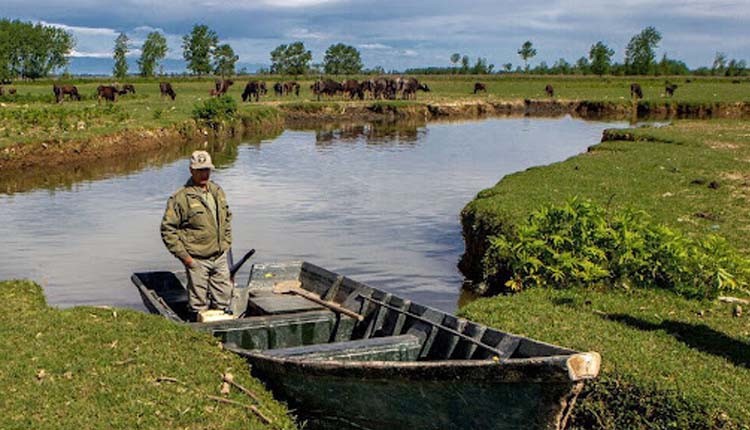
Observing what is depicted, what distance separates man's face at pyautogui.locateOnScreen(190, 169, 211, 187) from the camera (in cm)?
972

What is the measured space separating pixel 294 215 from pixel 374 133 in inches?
1083

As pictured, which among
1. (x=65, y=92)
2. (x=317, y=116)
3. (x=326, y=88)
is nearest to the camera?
(x=65, y=92)

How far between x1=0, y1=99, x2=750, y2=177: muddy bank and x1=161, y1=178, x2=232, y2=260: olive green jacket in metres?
21.4

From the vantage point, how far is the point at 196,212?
388 inches

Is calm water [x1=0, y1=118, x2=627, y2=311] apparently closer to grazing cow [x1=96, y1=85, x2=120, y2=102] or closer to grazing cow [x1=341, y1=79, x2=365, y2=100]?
grazing cow [x1=96, y1=85, x2=120, y2=102]

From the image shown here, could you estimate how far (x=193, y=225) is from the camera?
32.6ft

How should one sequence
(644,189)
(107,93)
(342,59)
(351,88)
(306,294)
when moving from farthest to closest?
(342,59) < (351,88) < (107,93) < (644,189) < (306,294)

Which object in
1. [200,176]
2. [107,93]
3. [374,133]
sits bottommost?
[374,133]

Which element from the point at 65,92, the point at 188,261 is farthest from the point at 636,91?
the point at 188,261

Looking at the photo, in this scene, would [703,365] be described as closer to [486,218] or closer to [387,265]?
[486,218]

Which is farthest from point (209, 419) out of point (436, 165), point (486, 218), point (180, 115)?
point (180, 115)

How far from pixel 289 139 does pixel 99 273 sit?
Result: 27775mm

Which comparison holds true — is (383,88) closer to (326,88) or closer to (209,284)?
(326,88)

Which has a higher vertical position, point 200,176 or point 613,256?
point 200,176
